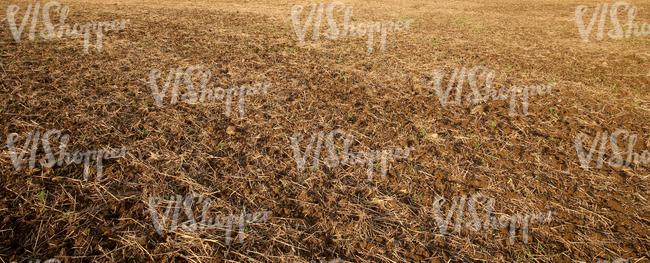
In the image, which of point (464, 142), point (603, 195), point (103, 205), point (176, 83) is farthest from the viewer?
point (176, 83)

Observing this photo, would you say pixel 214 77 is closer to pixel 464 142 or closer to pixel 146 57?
pixel 146 57

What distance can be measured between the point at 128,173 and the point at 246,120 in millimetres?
1591

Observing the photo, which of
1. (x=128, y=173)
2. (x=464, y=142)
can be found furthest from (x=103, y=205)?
(x=464, y=142)

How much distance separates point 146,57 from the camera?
6.40 m

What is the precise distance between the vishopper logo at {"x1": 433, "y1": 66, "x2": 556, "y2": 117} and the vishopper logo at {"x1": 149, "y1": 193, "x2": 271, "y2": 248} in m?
3.69

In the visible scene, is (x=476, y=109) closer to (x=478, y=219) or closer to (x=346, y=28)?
(x=478, y=219)

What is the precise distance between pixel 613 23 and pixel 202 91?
15.2 m

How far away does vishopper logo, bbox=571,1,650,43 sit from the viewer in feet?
31.0

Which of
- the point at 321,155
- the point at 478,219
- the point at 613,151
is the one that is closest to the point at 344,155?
the point at 321,155

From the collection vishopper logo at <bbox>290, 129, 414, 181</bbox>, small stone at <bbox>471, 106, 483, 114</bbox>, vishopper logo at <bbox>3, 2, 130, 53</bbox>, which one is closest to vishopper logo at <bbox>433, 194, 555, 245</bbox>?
vishopper logo at <bbox>290, 129, 414, 181</bbox>

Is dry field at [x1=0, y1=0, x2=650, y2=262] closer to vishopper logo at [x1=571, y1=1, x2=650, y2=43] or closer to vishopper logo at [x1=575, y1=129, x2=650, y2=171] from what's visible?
vishopper logo at [x1=575, y1=129, x2=650, y2=171]

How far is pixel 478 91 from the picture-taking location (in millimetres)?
5336

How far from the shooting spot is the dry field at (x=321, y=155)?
2.50m

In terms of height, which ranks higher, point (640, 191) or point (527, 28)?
point (527, 28)
